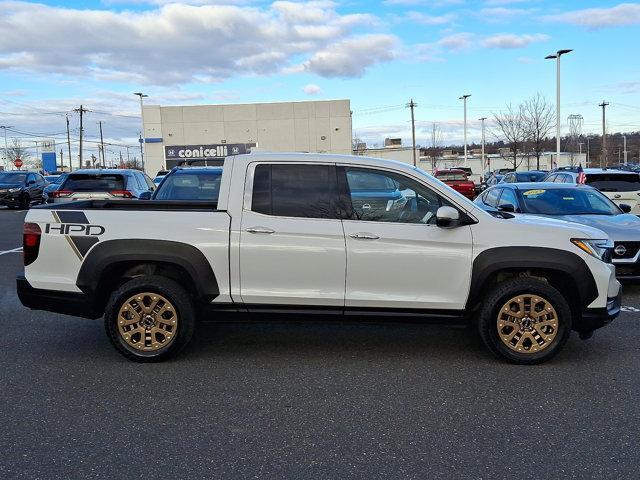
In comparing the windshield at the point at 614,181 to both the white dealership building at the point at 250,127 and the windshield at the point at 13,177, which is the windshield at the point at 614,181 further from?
the white dealership building at the point at 250,127

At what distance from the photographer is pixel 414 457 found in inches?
134

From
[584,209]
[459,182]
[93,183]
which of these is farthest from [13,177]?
[584,209]

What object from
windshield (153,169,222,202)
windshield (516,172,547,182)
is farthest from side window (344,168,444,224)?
windshield (516,172,547,182)

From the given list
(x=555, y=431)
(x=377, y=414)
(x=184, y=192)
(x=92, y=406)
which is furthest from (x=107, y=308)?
(x=184, y=192)

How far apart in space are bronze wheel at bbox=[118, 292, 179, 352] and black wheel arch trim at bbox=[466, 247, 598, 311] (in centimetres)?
265

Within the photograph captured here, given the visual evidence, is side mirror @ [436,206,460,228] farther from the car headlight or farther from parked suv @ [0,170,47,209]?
parked suv @ [0,170,47,209]

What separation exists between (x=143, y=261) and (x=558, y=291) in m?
3.62

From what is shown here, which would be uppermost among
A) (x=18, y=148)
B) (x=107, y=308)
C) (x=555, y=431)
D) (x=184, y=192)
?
(x=18, y=148)

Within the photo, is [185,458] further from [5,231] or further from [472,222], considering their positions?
[5,231]

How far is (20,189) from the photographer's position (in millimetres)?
24406

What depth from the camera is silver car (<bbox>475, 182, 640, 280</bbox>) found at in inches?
292

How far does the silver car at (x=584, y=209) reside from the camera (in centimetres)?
741

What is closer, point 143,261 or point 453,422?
point 453,422

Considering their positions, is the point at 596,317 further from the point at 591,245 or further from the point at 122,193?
the point at 122,193
